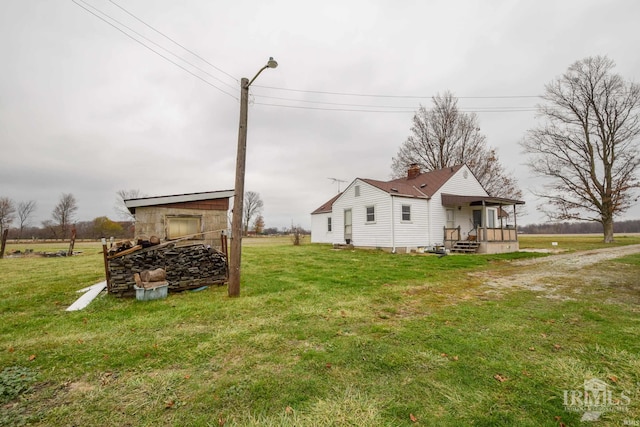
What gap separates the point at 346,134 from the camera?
2197cm

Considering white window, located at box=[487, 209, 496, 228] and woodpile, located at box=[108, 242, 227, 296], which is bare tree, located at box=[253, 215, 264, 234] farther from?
woodpile, located at box=[108, 242, 227, 296]

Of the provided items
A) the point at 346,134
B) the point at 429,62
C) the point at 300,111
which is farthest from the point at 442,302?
the point at 346,134

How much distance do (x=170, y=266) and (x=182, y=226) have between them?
3.59 meters

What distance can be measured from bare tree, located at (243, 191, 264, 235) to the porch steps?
56.6 meters

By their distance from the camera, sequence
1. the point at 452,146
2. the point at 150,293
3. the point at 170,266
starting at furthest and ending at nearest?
the point at 452,146 < the point at 170,266 < the point at 150,293

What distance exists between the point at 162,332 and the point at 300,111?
13457 millimetres

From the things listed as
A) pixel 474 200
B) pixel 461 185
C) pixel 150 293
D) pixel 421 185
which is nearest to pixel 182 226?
pixel 150 293

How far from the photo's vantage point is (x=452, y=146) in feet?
89.7

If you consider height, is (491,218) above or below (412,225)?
above

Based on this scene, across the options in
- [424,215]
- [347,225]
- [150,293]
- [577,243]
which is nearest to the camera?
[150,293]

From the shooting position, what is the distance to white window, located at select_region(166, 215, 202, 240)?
10.0 metres

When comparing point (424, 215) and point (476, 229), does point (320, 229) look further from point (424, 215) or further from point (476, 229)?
point (476, 229)

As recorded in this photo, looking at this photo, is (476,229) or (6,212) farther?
(6,212)
